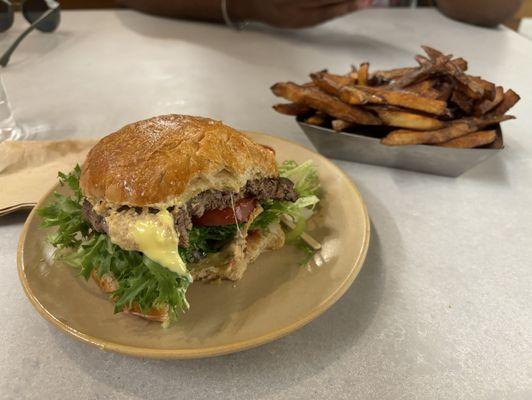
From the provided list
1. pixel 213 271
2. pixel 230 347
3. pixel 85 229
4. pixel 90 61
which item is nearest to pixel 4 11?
pixel 90 61

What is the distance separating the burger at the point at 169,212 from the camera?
1.25 m

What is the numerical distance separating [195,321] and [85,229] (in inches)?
20.7

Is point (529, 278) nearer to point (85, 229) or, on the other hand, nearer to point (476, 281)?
point (476, 281)

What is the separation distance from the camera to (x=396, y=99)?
1811 mm

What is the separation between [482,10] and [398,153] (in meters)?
2.42

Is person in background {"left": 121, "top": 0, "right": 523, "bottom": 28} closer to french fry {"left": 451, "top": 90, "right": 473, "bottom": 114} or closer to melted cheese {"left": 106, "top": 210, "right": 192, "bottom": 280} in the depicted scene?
french fry {"left": 451, "top": 90, "right": 473, "bottom": 114}

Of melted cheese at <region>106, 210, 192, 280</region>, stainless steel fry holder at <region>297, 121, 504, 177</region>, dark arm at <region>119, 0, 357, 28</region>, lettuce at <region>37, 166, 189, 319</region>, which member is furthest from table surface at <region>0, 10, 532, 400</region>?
dark arm at <region>119, 0, 357, 28</region>

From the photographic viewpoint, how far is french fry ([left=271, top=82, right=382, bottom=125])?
1.87m

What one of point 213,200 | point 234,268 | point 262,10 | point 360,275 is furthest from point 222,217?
point 262,10

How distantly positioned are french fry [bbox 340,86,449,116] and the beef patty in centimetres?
49

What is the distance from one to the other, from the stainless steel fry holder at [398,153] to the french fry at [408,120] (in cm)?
10

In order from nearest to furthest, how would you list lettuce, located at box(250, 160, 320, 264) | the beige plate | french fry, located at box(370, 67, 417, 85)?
the beige plate, lettuce, located at box(250, 160, 320, 264), french fry, located at box(370, 67, 417, 85)

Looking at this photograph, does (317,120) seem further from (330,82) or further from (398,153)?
(398,153)

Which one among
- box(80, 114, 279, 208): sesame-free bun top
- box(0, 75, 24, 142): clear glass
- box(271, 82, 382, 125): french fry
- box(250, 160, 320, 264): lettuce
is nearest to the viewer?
box(80, 114, 279, 208): sesame-free bun top
